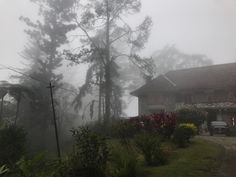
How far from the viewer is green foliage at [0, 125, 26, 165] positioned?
15790 mm

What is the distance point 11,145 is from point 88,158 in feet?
23.5

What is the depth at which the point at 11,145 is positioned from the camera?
1602cm

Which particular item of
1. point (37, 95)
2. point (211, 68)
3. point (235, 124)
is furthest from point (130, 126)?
point (211, 68)

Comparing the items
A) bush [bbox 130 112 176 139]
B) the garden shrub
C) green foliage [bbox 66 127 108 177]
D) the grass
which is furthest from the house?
the garden shrub

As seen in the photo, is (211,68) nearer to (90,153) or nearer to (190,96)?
(190,96)

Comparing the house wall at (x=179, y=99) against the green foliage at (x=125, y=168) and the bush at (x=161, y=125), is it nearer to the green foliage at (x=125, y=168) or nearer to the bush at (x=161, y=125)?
the bush at (x=161, y=125)

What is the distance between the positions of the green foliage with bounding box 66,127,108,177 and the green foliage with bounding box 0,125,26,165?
6274 millimetres

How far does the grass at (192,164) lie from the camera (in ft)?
35.3

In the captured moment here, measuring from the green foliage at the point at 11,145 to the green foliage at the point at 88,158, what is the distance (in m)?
6.27

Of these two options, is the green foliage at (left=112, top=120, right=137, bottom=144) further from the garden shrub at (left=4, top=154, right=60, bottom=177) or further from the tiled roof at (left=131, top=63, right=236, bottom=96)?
the tiled roof at (left=131, top=63, right=236, bottom=96)

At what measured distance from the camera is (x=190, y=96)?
3438 cm

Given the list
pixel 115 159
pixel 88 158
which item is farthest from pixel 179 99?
pixel 88 158

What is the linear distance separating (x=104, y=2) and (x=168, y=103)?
13.4m

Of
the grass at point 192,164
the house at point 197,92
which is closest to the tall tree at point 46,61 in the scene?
the house at point 197,92
